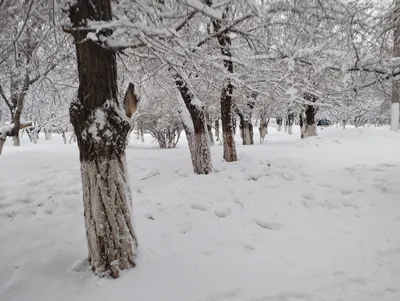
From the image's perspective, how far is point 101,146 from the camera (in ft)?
9.50

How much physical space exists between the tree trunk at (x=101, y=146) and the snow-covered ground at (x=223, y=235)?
13.6 inches

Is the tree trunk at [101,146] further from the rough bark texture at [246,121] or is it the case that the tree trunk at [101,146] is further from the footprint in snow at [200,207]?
the rough bark texture at [246,121]

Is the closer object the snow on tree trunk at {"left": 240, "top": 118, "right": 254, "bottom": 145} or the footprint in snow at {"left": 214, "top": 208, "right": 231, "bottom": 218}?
the footprint in snow at {"left": 214, "top": 208, "right": 231, "bottom": 218}

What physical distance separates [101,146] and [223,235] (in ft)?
7.30

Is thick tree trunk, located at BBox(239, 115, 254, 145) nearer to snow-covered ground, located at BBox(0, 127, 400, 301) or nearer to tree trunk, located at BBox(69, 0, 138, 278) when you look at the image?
snow-covered ground, located at BBox(0, 127, 400, 301)

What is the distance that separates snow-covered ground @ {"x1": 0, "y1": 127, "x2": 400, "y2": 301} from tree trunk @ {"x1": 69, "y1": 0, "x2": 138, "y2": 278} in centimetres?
34

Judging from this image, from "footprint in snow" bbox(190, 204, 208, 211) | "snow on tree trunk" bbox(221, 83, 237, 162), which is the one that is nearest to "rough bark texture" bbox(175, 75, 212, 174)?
"snow on tree trunk" bbox(221, 83, 237, 162)

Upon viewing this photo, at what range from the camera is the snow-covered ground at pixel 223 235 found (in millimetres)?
2979

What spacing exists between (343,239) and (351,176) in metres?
3.16

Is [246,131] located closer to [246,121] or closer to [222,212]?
[246,121]

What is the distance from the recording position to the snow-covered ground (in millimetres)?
2979

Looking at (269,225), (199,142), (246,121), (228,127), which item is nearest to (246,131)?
(246,121)

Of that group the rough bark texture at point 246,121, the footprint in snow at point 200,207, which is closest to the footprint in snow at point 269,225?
the footprint in snow at point 200,207

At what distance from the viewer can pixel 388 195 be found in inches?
220
